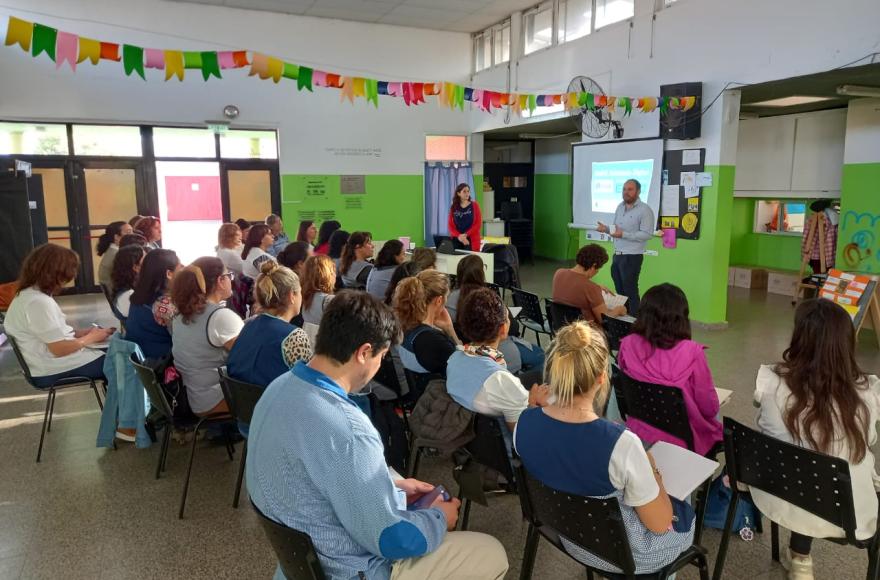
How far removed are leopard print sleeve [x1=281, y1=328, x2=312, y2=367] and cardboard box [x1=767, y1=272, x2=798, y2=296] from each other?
317 inches

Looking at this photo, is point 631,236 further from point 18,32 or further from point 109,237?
point 18,32

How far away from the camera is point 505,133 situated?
36.7 ft

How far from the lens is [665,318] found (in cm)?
260

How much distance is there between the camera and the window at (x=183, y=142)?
29.8 feet

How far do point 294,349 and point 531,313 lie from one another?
2552 millimetres

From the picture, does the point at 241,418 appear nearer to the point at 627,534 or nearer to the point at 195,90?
the point at 627,534

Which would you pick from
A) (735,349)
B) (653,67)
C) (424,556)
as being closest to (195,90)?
(653,67)

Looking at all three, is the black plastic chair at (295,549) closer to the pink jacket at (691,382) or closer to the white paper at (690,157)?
the pink jacket at (691,382)

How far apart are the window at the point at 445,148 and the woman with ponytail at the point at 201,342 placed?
307 inches

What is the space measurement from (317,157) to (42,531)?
764 centimetres

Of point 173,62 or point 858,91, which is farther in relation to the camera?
point 858,91

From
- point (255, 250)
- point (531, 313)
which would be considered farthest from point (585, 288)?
point (255, 250)

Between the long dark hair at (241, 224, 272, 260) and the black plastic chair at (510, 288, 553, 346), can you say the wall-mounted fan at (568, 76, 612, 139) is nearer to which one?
the black plastic chair at (510, 288, 553, 346)

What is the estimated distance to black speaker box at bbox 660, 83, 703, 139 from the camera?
20.6 ft
